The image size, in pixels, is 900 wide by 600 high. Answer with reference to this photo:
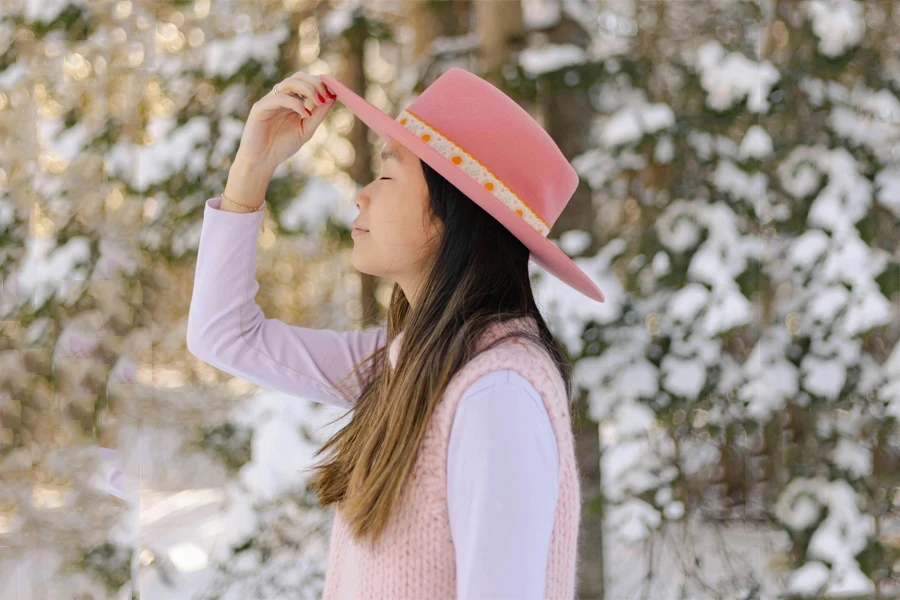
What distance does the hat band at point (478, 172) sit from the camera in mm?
986

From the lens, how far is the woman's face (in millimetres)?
1014

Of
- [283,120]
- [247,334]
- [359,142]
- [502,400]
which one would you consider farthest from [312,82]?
[359,142]

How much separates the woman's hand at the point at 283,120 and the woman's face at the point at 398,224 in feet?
0.42

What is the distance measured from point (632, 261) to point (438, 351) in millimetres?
1157

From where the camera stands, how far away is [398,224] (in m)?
1.01

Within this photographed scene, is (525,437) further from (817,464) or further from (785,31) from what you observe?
(785,31)

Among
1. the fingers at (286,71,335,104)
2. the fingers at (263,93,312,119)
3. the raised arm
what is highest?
the fingers at (286,71,335,104)

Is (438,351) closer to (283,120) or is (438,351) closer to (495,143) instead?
(495,143)

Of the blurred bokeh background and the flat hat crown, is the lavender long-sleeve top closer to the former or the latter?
the flat hat crown

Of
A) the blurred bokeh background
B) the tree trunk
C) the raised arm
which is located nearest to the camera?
the raised arm

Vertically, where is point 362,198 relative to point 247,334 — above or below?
above

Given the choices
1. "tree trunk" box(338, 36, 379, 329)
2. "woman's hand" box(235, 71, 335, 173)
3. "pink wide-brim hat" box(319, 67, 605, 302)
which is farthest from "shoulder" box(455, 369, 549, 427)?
"tree trunk" box(338, 36, 379, 329)

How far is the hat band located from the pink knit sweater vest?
0.55 feet

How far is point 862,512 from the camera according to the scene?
2.16m
